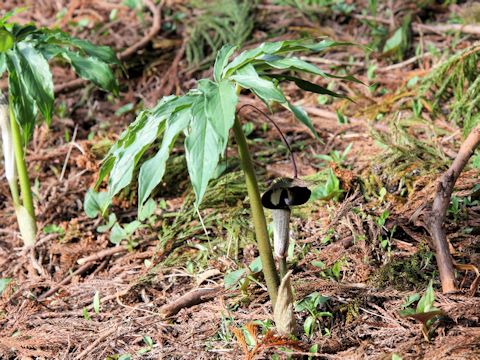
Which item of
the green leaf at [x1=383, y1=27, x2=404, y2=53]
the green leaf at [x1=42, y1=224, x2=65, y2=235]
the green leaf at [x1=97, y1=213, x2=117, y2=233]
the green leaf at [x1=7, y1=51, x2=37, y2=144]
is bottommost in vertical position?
the green leaf at [x1=42, y1=224, x2=65, y2=235]

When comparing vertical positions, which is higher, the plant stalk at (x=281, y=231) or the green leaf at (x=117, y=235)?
the plant stalk at (x=281, y=231)

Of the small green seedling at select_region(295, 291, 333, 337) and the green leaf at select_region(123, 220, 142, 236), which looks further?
the green leaf at select_region(123, 220, 142, 236)

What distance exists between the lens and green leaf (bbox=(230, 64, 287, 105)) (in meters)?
1.54

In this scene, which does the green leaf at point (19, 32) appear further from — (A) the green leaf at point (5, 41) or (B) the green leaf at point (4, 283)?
(B) the green leaf at point (4, 283)

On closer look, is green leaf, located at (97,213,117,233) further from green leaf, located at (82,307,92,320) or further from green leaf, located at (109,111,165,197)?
green leaf, located at (109,111,165,197)

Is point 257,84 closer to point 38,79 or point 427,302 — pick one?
point 427,302

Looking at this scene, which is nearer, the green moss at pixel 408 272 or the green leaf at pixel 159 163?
the green leaf at pixel 159 163

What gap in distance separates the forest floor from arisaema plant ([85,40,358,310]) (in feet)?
1.05

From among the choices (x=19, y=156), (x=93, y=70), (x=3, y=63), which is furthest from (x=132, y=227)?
(x=3, y=63)

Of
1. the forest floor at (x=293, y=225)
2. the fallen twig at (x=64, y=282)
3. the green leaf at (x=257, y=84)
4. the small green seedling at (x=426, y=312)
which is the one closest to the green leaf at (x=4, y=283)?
the forest floor at (x=293, y=225)

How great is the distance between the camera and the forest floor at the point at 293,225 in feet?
6.44

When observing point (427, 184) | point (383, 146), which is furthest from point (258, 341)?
point (383, 146)

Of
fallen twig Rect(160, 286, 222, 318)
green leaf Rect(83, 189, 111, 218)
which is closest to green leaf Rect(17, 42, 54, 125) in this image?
green leaf Rect(83, 189, 111, 218)

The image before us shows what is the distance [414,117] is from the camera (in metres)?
2.96
